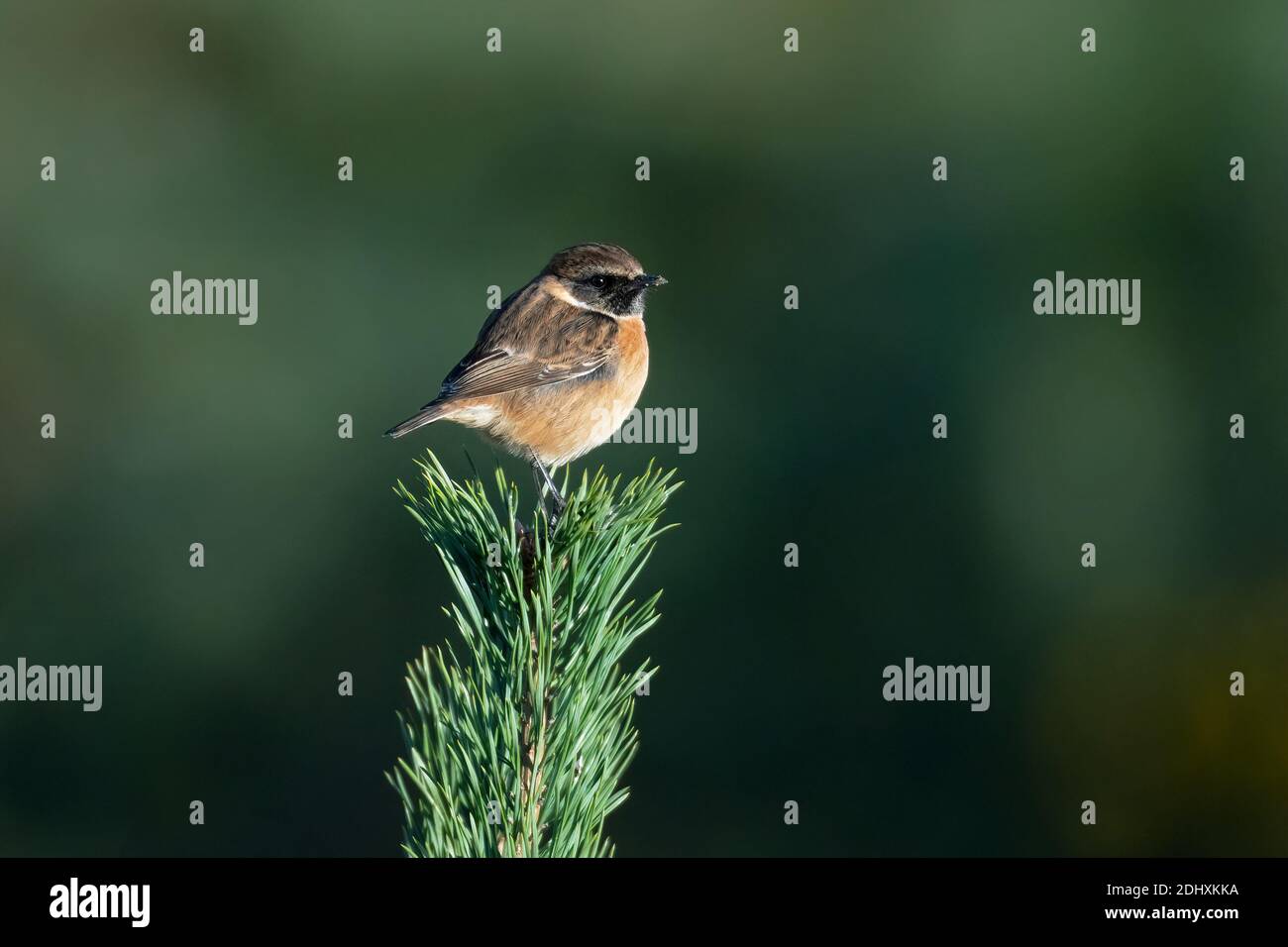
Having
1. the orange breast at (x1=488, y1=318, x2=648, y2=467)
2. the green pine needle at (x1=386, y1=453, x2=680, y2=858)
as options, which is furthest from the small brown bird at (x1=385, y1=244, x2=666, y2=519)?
the green pine needle at (x1=386, y1=453, x2=680, y2=858)

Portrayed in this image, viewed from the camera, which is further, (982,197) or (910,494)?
(982,197)

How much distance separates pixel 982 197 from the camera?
23.7ft

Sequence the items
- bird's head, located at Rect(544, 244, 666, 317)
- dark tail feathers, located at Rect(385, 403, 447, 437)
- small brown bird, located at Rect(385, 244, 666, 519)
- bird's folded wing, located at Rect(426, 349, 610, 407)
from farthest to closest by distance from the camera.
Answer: bird's head, located at Rect(544, 244, 666, 317), small brown bird, located at Rect(385, 244, 666, 519), bird's folded wing, located at Rect(426, 349, 610, 407), dark tail feathers, located at Rect(385, 403, 447, 437)

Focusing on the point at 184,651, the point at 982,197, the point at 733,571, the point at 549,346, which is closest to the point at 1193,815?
the point at 733,571

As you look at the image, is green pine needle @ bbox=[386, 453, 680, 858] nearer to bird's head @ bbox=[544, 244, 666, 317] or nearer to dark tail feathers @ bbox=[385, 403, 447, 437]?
dark tail feathers @ bbox=[385, 403, 447, 437]

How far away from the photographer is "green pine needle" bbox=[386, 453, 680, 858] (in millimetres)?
2301

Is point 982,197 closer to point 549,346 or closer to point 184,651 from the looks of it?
point 549,346

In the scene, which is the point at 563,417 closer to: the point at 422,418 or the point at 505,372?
the point at 505,372

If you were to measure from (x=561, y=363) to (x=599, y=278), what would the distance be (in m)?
0.35

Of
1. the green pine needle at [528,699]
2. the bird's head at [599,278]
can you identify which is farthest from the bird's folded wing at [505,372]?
the green pine needle at [528,699]

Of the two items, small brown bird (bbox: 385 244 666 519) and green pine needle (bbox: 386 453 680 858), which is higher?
small brown bird (bbox: 385 244 666 519)

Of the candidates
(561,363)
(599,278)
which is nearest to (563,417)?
(561,363)

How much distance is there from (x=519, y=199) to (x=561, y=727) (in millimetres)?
4889

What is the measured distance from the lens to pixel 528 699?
2379 mm
